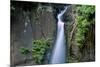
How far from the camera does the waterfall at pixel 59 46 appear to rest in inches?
88.3

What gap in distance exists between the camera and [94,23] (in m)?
2.35

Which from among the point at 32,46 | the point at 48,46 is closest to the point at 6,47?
the point at 32,46

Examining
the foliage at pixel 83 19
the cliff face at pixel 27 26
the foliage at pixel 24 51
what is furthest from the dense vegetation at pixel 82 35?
the foliage at pixel 24 51

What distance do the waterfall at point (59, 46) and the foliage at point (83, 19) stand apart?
0.16 m

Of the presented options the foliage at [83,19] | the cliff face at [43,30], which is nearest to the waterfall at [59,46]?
the cliff face at [43,30]

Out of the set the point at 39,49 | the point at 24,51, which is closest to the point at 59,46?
the point at 39,49

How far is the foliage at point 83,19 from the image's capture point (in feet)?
7.57

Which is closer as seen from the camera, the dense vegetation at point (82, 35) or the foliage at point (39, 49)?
the foliage at point (39, 49)

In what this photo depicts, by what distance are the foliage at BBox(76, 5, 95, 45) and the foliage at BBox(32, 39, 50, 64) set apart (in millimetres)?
336

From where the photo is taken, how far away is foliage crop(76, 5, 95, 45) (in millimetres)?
2307

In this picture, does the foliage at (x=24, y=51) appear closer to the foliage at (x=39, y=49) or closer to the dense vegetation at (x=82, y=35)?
the foliage at (x=39, y=49)

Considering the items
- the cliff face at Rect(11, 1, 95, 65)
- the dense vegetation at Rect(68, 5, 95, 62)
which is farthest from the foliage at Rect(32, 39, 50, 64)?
the dense vegetation at Rect(68, 5, 95, 62)

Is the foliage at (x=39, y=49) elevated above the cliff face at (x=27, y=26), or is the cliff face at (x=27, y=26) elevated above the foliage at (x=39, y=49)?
the cliff face at (x=27, y=26)

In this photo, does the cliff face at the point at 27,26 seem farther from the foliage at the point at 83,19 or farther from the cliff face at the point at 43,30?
the foliage at the point at 83,19
